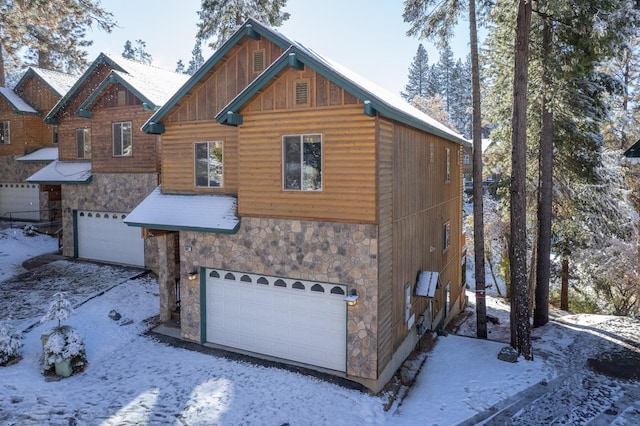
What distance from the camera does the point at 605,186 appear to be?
19781 millimetres

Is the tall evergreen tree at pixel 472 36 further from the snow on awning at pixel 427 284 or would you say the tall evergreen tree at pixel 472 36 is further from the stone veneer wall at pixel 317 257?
the stone veneer wall at pixel 317 257

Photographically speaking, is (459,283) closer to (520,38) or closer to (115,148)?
(520,38)

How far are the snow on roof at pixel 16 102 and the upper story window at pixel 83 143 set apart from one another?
7721 millimetres

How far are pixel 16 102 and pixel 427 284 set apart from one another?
2607 centimetres

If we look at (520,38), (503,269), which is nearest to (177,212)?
(520,38)

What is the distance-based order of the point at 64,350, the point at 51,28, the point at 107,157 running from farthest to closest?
the point at 51,28 < the point at 107,157 < the point at 64,350

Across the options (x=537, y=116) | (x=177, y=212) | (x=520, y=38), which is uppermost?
(x=520, y=38)

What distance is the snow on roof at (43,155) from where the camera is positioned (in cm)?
2452

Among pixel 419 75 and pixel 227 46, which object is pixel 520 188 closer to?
pixel 227 46

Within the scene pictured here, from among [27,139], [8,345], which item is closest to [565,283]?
[8,345]

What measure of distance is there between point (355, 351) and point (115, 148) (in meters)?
14.4

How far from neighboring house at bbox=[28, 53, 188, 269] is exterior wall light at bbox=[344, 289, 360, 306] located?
11.1m

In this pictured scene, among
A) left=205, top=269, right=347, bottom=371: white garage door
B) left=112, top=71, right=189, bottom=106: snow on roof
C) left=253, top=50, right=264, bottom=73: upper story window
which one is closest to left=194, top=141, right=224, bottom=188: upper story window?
left=253, top=50, right=264, bottom=73: upper story window

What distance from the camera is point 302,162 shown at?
1065cm
